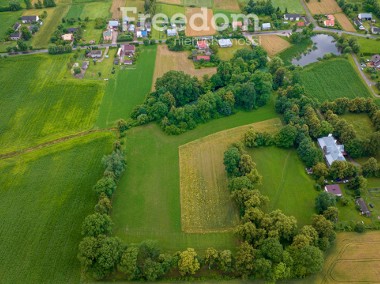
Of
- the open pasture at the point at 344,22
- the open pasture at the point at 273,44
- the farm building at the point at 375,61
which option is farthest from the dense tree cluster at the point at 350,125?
the open pasture at the point at 344,22

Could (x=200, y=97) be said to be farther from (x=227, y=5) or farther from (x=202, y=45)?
(x=227, y=5)

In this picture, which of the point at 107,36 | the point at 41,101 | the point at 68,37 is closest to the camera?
the point at 41,101

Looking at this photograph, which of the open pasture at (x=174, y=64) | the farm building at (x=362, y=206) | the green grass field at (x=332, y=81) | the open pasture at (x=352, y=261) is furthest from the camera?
the open pasture at (x=174, y=64)

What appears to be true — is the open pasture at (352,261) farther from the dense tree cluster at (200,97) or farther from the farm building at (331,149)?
the dense tree cluster at (200,97)

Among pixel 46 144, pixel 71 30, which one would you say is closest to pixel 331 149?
pixel 46 144

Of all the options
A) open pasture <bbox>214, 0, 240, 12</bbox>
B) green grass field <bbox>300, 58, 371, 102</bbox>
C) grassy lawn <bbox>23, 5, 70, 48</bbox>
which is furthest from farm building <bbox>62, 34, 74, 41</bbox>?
green grass field <bbox>300, 58, 371, 102</bbox>
